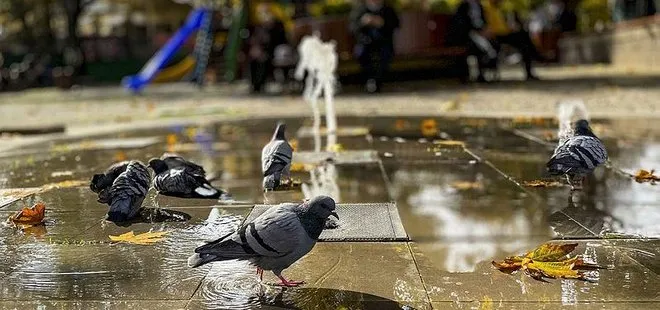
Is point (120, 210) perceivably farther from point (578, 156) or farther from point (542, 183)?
point (542, 183)

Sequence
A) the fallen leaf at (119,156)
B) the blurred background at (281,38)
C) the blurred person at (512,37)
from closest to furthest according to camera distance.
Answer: the fallen leaf at (119,156)
the blurred person at (512,37)
the blurred background at (281,38)

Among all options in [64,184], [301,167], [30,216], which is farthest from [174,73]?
[30,216]

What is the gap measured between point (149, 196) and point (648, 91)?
12553mm

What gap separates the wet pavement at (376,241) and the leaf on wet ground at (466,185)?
18mm

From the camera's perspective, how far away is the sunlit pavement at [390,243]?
10.6 feet

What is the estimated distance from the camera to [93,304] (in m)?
3.15

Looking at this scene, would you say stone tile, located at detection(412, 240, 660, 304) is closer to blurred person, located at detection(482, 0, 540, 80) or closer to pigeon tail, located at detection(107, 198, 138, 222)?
pigeon tail, located at detection(107, 198, 138, 222)

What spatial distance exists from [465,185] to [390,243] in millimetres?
1921

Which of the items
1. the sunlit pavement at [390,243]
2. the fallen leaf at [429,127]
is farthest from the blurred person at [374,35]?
the sunlit pavement at [390,243]

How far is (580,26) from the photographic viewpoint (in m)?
32.1

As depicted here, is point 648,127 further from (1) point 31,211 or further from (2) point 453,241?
(1) point 31,211

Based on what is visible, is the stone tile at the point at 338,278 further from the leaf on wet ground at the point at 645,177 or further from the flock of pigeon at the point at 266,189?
the leaf on wet ground at the point at 645,177

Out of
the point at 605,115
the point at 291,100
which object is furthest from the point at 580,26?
the point at 605,115

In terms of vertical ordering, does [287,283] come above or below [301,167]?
above
